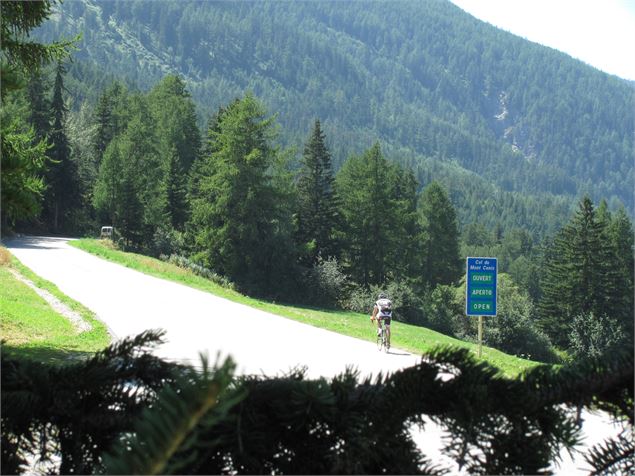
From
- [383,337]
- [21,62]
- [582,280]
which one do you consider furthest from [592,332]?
[21,62]

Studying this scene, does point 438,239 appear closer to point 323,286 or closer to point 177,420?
point 323,286

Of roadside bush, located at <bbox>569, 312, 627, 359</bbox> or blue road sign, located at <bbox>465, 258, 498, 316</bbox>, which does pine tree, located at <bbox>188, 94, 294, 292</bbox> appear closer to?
→ roadside bush, located at <bbox>569, 312, 627, 359</bbox>

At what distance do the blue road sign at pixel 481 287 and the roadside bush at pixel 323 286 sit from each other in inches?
1033

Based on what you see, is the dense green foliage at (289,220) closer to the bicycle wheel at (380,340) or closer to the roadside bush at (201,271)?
the roadside bush at (201,271)

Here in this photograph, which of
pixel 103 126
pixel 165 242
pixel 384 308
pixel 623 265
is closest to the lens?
pixel 384 308

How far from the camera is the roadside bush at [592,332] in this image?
45.7m

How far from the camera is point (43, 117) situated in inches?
2199

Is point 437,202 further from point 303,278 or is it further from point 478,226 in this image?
point 478,226

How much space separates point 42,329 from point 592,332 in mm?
40068

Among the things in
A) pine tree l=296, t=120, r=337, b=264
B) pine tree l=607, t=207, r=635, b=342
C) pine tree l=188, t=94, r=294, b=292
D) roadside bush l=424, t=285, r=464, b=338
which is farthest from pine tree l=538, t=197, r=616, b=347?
pine tree l=188, t=94, r=294, b=292

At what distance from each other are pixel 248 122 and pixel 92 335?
30065 mm

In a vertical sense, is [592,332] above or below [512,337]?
above

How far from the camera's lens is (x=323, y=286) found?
4250 centimetres

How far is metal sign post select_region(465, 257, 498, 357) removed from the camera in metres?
15.6
